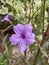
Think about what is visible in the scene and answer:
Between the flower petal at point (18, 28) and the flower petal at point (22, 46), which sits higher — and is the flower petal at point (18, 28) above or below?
above

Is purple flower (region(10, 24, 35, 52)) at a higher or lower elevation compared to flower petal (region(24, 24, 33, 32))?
lower

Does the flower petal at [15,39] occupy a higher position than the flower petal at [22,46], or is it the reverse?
the flower petal at [15,39]

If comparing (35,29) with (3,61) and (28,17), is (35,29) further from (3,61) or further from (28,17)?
(3,61)

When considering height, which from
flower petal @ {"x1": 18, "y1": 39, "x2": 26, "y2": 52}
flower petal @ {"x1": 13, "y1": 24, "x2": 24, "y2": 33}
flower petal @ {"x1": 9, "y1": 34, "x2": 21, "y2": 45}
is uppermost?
flower petal @ {"x1": 13, "y1": 24, "x2": 24, "y2": 33}

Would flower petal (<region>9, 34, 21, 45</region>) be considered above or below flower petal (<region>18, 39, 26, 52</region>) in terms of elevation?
above

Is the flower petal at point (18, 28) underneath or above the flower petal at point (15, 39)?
above

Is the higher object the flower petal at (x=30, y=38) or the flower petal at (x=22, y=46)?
the flower petal at (x=30, y=38)

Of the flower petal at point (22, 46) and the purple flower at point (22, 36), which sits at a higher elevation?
the purple flower at point (22, 36)

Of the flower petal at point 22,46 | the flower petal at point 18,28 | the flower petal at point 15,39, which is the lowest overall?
the flower petal at point 22,46
